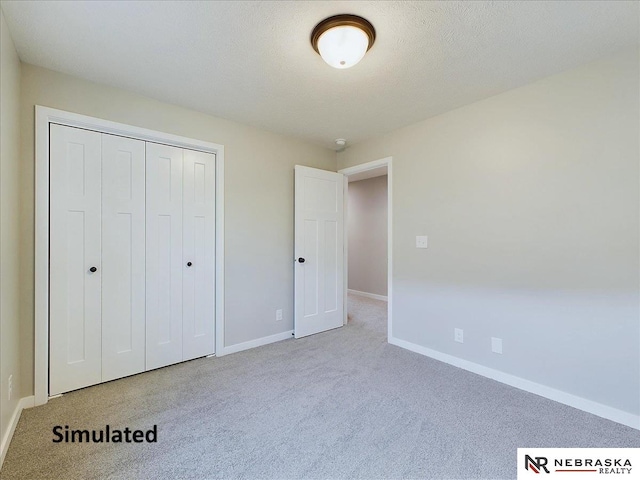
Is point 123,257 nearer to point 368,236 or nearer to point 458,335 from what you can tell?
point 458,335

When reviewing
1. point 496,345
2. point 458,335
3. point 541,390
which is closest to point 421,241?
point 458,335

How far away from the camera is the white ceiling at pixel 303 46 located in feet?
5.04

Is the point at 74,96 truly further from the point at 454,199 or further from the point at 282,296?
the point at 454,199

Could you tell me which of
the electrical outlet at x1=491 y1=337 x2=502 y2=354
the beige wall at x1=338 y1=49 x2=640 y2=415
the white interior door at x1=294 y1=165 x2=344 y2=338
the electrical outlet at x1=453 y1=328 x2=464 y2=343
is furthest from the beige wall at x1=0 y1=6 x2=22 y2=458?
the electrical outlet at x1=491 y1=337 x2=502 y2=354

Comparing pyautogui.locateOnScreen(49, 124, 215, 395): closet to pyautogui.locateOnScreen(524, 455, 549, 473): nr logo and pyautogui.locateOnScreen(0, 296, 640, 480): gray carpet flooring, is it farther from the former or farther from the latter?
pyautogui.locateOnScreen(524, 455, 549, 473): nr logo

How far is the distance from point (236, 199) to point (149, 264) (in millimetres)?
1026

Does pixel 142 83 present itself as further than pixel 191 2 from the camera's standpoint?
Yes

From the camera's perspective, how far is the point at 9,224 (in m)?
1.75

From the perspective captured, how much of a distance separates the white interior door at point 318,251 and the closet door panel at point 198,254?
97 centimetres

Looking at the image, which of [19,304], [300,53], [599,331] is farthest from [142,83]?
[599,331]

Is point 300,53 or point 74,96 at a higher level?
point 300,53

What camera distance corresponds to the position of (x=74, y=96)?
7.13ft

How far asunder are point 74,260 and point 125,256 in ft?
1.08

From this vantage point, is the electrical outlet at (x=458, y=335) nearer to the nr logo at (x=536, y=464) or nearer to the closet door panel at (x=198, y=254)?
the nr logo at (x=536, y=464)
